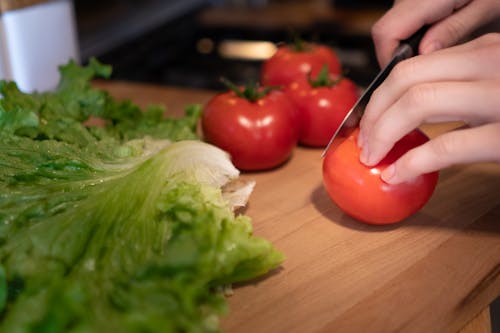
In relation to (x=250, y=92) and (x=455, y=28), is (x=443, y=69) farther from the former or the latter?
(x=250, y=92)

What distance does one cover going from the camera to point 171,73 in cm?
274

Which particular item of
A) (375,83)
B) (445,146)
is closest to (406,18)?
(375,83)

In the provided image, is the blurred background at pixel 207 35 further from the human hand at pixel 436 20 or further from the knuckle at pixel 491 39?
the knuckle at pixel 491 39

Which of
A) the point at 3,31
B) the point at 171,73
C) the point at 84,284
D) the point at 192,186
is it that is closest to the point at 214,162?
the point at 192,186

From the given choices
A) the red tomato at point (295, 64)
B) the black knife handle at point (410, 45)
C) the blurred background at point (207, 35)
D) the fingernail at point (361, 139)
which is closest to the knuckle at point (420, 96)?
the fingernail at point (361, 139)

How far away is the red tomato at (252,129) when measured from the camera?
1270 mm

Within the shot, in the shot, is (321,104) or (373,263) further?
(321,104)

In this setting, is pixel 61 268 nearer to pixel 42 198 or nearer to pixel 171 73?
pixel 42 198

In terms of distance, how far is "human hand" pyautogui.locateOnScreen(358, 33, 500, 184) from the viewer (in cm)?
88

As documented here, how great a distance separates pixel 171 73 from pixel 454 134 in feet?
6.55

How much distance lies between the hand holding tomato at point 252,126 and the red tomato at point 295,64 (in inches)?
10.3

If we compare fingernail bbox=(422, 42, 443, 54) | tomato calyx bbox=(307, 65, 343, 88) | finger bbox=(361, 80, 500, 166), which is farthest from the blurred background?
finger bbox=(361, 80, 500, 166)

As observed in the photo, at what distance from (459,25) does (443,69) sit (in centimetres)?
35

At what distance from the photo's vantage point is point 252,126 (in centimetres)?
127
